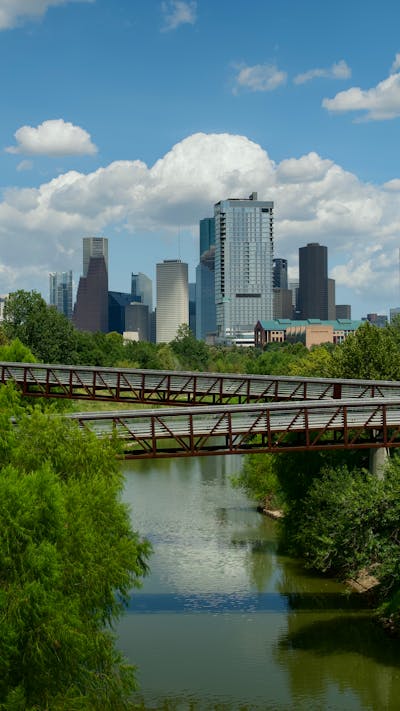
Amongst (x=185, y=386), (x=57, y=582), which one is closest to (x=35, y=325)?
(x=185, y=386)

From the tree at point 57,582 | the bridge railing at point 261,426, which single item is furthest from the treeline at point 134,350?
the tree at point 57,582

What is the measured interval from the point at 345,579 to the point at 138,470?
4190cm

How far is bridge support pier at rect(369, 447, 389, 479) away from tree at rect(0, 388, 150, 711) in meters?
18.4

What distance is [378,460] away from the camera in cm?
4894

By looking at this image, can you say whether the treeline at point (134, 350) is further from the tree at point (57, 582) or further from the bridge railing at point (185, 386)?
the tree at point (57, 582)

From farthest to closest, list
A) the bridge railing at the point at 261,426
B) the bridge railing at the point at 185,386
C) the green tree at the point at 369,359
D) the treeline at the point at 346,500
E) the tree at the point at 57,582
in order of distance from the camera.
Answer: the green tree at the point at 369,359 → the bridge railing at the point at 185,386 → the bridge railing at the point at 261,426 → the treeline at the point at 346,500 → the tree at the point at 57,582

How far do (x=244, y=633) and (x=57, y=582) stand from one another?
574 inches

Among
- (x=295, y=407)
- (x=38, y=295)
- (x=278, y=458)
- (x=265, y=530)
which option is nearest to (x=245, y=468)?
(x=265, y=530)

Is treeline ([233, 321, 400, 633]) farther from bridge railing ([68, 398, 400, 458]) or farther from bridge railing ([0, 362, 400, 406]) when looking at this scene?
bridge railing ([0, 362, 400, 406])

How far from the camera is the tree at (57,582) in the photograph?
86.7ft

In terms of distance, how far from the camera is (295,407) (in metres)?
43.7

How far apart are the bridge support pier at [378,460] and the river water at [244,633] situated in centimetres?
617

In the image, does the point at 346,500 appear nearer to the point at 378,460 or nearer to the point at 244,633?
the point at 244,633

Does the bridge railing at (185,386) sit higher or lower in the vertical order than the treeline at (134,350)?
lower
